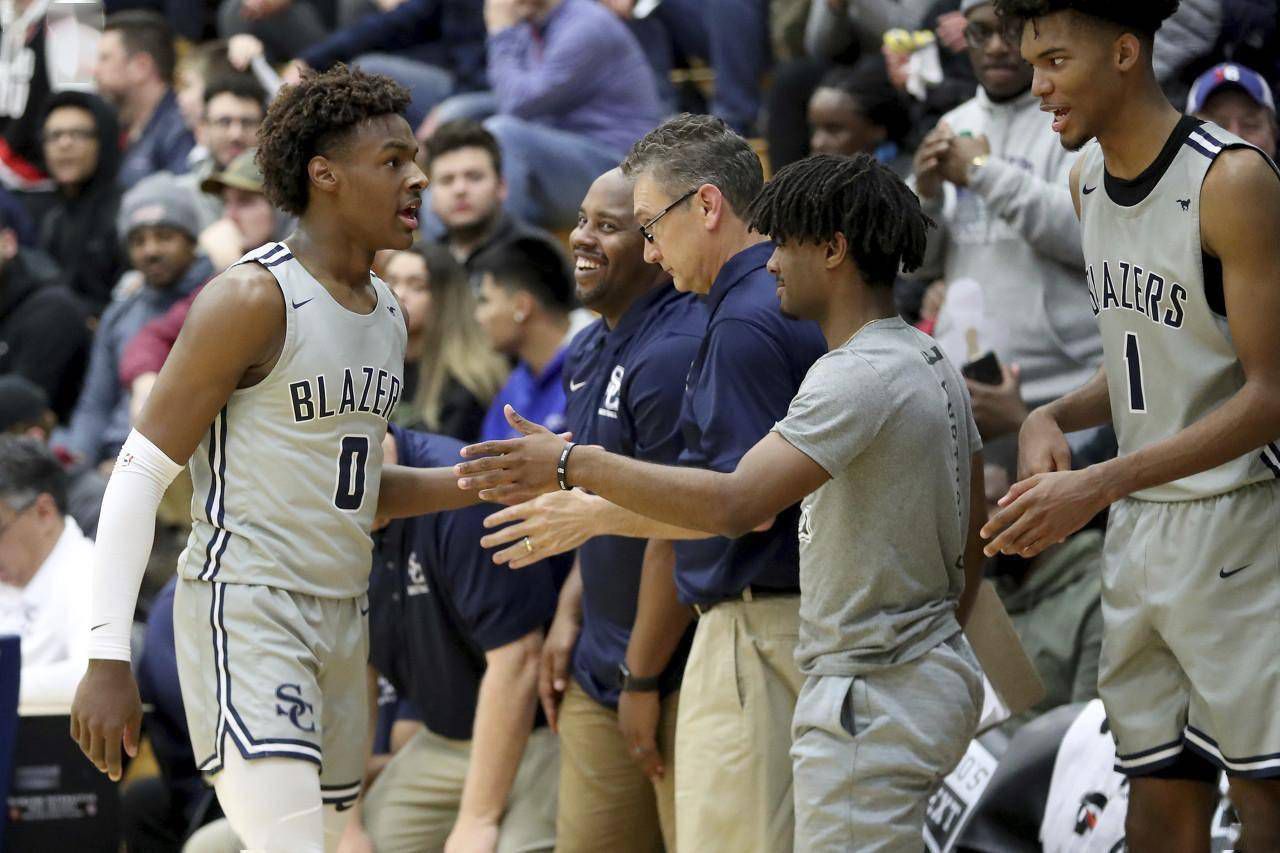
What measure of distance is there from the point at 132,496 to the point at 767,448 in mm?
1282

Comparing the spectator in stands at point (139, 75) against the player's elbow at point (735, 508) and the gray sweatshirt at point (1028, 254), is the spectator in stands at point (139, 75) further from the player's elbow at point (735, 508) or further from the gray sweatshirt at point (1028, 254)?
the player's elbow at point (735, 508)

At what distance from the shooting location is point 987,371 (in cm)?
511

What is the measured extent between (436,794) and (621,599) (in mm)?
1050

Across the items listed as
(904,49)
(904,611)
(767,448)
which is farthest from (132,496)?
(904,49)

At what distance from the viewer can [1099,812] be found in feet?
14.6

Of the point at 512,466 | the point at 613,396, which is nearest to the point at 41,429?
the point at 613,396

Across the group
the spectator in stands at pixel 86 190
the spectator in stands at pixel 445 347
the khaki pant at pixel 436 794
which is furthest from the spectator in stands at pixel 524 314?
the spectator in stands at pixel 86 190

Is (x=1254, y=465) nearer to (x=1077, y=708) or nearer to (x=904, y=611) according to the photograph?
(x=904, y=611)

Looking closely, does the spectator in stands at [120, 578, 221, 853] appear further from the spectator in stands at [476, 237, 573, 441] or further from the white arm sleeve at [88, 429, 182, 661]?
the white arm sleeve at [88, 429, 182, 661]

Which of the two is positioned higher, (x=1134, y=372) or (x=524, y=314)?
(x=1134, y=372)

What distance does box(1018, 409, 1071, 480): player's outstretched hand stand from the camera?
3.61 meters

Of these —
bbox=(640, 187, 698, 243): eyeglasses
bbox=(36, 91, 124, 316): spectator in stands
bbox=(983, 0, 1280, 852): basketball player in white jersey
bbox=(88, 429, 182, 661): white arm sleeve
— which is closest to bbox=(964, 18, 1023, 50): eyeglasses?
bbox=(640, 187, 698, 243): eyeglasses

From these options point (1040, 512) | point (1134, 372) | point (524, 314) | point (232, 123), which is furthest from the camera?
point (232, 123)

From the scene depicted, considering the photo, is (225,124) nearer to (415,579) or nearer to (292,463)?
(415,579)
